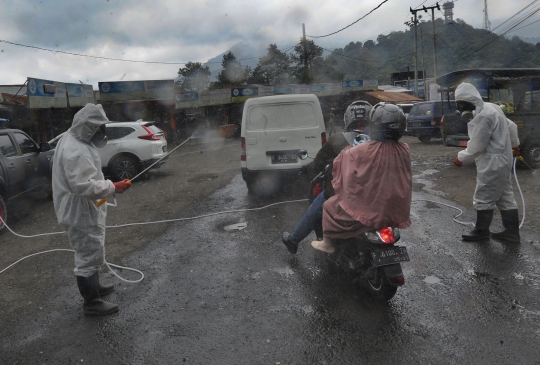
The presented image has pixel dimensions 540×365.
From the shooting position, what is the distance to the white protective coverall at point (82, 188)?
146 inches

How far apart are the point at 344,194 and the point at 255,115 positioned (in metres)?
5.08

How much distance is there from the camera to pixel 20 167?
8.44 m

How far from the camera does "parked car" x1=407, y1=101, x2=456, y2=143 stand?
17422mm

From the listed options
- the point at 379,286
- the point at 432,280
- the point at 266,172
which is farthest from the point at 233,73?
the point at 379,286

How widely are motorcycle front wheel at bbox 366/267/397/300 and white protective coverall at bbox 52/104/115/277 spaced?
244cm

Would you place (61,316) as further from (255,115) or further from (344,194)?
(255,115)

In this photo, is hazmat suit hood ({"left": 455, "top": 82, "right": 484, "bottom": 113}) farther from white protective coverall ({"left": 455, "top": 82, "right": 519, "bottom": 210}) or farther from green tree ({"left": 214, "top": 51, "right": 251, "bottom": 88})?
green tree ({"left": 214, "top": 51, "right": 251, "bottom": 88})

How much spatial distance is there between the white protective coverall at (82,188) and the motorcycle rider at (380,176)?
2112 millimetres

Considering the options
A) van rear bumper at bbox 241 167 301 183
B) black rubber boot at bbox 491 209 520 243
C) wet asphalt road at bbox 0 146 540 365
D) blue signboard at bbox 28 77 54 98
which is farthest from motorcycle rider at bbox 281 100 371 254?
blue signboard at bbox 28 77 54 98

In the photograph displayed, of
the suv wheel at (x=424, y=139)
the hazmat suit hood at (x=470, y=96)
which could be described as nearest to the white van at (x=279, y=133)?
the hazmat suit hood at (x=470, y=96)

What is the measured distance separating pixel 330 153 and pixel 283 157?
12.6 ft

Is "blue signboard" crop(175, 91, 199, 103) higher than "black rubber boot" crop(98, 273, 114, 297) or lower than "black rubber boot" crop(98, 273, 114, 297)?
higher

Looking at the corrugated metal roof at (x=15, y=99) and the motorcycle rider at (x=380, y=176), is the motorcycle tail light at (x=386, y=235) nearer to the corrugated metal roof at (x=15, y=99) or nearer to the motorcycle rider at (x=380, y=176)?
the motorcycle rider at (x=380, y=176)

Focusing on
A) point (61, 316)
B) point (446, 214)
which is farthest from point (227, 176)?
point (61, 316)
